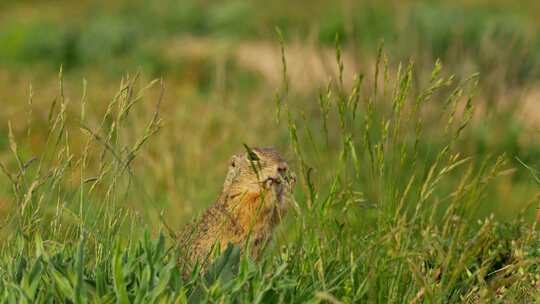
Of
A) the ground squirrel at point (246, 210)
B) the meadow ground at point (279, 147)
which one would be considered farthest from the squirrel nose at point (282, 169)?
the meadow ground at point (279, 147)

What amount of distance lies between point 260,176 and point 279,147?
8.31 ft

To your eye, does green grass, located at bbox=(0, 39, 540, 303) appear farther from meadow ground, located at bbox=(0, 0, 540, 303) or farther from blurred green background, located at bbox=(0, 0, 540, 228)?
blurred green background, located at bbox=(0, 0, 540, 228)

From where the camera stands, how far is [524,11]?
1541cm

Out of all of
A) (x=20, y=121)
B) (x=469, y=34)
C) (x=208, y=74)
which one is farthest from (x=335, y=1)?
(x=20, y=121)

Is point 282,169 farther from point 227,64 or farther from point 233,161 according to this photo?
point 227,64

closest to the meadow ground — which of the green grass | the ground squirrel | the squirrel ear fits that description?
the green grass

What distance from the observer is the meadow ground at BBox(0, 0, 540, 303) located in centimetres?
321

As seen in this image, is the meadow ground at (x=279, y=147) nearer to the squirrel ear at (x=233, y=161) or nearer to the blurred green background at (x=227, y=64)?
the blurred green background at (x=227, y=64)

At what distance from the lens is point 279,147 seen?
22.2ft

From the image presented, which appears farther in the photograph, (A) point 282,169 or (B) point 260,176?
(B) point 260,176

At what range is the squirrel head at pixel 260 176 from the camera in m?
4.04

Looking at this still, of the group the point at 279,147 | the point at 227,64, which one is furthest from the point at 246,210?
the point at 227,64

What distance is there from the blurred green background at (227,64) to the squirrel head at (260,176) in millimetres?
451

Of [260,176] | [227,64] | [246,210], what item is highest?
[260,176]
